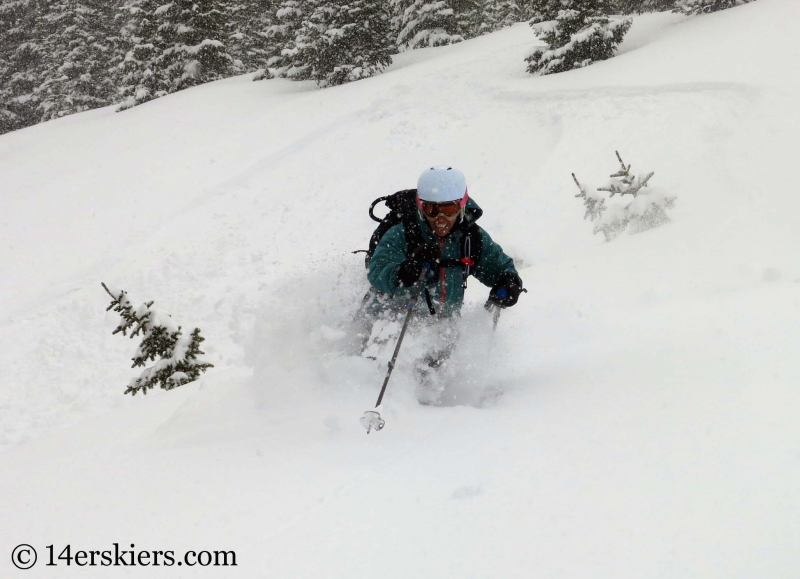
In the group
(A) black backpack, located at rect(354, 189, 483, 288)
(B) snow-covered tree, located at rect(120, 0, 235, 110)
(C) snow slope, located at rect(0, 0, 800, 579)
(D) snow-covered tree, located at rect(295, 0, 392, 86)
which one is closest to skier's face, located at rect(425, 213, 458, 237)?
(A) black backpack, located at rect(354, 189, 483, 288)

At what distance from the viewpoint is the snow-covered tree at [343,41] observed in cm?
1983

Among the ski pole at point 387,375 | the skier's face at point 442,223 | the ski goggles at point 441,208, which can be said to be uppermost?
the ski goggles at point 441,208

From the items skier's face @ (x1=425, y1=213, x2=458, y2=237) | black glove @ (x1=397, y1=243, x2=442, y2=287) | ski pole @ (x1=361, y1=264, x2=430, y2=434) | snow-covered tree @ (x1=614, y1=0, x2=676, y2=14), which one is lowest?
ski pole @ (x1=361, y1=264, x2=430, y2=434)

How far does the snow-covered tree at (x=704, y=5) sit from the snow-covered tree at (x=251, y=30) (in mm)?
20714

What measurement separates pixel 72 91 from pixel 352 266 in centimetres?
3287

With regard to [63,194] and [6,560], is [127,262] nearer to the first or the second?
[63,194]

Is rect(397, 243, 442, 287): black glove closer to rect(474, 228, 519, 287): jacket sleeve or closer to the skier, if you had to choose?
the skier

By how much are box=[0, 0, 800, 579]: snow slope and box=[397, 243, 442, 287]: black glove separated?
91 centimetres

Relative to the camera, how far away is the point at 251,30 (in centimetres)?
3281

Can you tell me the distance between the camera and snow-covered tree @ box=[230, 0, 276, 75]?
3123 cm

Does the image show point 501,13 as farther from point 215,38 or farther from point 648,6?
point 215,38

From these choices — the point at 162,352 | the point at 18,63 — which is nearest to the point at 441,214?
the point at 162,352

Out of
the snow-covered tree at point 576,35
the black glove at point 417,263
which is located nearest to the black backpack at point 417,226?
the black glove at point 417,263

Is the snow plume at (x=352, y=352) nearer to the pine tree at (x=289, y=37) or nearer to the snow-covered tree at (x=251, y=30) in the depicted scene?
the pine tree at (x=289, y=37)
